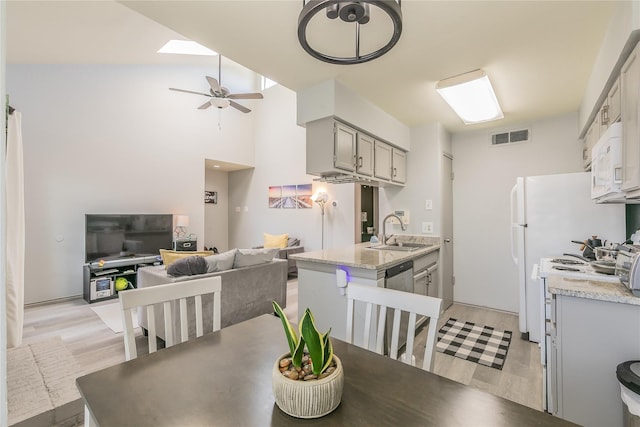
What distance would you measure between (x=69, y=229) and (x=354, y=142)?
4596 millimetres

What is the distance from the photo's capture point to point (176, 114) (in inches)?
225

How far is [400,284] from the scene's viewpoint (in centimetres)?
249

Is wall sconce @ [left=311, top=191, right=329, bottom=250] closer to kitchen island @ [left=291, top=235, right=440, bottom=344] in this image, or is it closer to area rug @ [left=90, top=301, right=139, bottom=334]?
kitchen island @ [left=291, top=235, right=440, bottom=344]

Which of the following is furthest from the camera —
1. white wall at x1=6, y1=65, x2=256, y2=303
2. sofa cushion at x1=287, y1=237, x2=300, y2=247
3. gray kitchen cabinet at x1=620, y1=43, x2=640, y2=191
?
sofa cushion at x1=287, y1=237, x2=300, y2=247

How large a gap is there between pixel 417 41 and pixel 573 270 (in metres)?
1.83

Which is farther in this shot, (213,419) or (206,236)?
(206,236)

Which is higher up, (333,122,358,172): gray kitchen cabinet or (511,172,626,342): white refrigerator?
(333,122,358,172): gray kitchen cabinet

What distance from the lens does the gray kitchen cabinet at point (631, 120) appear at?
52.5 inches

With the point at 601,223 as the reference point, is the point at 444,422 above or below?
below

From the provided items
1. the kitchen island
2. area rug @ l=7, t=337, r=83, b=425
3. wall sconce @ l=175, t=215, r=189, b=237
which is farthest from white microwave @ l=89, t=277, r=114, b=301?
the kitchen island

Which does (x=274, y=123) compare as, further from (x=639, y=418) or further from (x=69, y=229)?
(x=639, y=418)

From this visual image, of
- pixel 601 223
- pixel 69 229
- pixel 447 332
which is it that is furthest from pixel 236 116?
pixel 601 223

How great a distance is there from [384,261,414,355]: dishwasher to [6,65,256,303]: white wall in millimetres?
4788

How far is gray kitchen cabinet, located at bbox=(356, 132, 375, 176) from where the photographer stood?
110 inches
